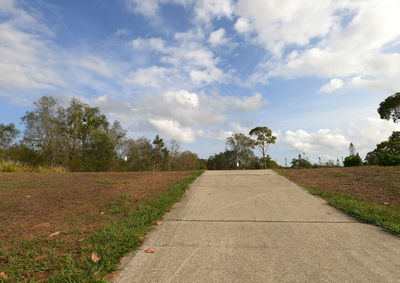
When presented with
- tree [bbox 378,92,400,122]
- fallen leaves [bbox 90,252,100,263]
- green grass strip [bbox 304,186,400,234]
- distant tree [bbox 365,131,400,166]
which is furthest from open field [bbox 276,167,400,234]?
tree [bbox 378,92,400,122]

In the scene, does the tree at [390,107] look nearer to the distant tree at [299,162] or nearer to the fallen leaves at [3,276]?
the distant tree at [299,162]

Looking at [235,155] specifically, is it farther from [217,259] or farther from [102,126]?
[217,259]

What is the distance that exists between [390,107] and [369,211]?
18522mm

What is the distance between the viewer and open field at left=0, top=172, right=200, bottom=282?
2.39m

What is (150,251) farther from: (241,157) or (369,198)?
(241,157)

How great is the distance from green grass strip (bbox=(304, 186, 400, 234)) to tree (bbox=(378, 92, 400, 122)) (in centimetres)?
1702

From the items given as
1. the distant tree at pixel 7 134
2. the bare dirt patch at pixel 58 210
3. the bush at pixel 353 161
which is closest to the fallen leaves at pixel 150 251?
the bare dirt patch at pixel 58 210

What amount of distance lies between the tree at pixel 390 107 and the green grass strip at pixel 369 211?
17.0 m

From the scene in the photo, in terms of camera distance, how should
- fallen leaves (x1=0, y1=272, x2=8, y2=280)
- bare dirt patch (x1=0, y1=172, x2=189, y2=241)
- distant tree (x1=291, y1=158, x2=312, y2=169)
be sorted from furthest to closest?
1. distant tree (x1=291, y1=158, x2=312, y2=169)
2. bare dirt patch (x1=0, y1=172, x2=189, y2=241)
3. fallen leaves (x1=0, y1=272, x2=8, y2=280)

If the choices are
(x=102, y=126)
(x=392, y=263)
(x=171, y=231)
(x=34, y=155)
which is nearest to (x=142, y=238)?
(x=171, y=231)

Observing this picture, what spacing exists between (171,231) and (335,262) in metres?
2.23

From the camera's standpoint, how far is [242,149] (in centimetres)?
3797

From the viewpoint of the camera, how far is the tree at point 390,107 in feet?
57.6

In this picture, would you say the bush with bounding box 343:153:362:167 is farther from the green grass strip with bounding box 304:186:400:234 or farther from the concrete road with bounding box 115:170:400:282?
the concrete road with bounding box 115:170:400:282
